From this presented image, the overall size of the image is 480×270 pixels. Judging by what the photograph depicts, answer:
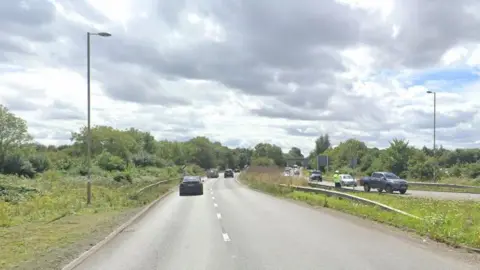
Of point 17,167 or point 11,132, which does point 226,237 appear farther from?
point 11,132

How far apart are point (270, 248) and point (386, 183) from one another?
32.2m

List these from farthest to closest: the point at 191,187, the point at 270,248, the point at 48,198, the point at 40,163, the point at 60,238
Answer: the point at 40,163 < the point at 191,187 < the point at 48,198 < the point at 60,238 < the point at 270,248

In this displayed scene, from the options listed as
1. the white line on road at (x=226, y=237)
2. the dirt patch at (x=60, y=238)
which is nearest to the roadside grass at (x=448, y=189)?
the dirt patch at (x=60, y=238)

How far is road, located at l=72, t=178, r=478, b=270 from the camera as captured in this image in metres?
11.1

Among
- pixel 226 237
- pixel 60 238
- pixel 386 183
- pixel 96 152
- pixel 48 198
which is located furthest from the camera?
pixel 96 152

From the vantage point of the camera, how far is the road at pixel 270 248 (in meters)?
11.1

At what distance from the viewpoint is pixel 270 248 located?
13344 mm

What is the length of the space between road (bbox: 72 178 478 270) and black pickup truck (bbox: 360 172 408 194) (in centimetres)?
2274

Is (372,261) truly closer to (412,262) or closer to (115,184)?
(412,262)

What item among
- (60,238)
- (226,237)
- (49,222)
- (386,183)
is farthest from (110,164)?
(226,237)

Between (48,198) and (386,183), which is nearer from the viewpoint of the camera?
(48,198)

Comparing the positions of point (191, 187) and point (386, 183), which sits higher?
point (386, 183)

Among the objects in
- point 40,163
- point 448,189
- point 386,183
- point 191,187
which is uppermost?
point 40,163

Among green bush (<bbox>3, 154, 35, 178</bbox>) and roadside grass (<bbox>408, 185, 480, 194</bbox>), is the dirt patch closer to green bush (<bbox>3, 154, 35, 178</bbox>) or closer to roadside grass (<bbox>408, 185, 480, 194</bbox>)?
roadside grass (<bbox>408, 185, 480, 194</bbox>)
